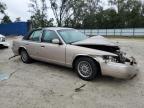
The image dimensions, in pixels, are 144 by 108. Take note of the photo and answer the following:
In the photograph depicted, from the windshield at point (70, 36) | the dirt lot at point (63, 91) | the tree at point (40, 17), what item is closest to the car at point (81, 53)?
the windshield at point (70, 36)

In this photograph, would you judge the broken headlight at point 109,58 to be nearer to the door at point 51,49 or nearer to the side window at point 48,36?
the door at point 51,49

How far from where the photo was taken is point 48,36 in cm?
644

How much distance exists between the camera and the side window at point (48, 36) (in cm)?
620

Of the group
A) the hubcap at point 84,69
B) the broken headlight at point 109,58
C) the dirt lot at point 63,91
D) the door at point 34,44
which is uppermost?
the door at point 34,44

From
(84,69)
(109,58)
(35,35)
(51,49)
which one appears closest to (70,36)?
(51,49)

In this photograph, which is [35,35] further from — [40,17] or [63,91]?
[40,17]

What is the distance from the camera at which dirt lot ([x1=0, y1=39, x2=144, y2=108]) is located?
3992mm

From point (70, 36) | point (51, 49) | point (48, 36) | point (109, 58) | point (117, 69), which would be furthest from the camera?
point (48, 36)

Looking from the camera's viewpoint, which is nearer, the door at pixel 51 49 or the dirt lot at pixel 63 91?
the dirt lot at pixel 63 91

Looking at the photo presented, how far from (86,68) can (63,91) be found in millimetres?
1050

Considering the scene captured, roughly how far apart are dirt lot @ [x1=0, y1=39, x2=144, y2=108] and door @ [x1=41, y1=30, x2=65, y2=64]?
45 cm

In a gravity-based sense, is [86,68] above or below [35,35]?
below

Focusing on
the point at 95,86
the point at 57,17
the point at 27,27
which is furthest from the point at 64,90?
the point at 57,17

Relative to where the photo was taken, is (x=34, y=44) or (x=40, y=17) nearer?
(x=34, y=44)
